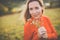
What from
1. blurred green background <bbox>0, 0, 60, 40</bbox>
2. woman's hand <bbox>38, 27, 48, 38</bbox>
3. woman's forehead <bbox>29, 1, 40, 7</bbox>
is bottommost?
woman's hand <bbox>38, 27, 48, 38</bbox>

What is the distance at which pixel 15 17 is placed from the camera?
147 cm

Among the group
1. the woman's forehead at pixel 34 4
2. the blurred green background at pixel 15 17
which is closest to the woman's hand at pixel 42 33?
the blurred green background at pixel 15 17

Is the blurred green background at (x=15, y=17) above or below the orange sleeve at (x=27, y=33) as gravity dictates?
above

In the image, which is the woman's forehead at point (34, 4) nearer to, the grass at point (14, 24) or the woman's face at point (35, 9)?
the woman's face at point (35, 9)

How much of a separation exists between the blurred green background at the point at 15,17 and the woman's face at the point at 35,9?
61 millimetres

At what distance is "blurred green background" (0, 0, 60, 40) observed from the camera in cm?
146

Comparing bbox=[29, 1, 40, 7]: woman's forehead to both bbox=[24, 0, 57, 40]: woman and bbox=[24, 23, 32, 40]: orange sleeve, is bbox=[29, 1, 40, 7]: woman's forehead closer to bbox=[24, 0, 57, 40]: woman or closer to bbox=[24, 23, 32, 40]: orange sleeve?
bbox=[24, 0, 57, 40]: woman

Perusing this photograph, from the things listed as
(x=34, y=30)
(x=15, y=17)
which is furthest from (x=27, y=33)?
(x=15, y=17)

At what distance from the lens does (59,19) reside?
1473 millimetres

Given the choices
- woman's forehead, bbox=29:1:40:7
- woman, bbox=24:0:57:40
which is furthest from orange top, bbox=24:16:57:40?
woman's forehead, bbox=29:1:40:7

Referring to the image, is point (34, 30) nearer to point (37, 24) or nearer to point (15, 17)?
point (37, 24)

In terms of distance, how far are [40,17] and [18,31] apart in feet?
0.78

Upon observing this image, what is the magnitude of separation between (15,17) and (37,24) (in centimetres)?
21

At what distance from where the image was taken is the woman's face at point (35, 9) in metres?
1.43
